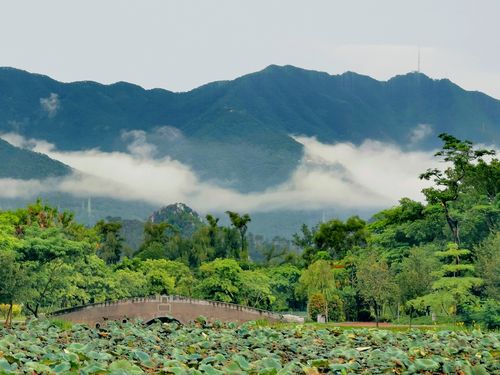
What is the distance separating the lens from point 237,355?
16.1m

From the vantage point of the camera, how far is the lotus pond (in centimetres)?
1395

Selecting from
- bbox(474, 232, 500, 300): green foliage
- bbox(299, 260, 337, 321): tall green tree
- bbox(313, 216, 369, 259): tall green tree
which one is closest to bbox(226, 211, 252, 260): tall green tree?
bbox(313, 216, 369, 259): tall green tree

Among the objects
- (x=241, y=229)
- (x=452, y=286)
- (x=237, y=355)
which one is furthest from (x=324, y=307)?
(x=237, y=355)

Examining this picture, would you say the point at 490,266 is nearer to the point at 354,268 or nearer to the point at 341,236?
the point at 354,268

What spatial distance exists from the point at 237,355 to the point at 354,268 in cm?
8025

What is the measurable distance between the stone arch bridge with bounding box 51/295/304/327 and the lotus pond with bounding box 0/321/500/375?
119 ft

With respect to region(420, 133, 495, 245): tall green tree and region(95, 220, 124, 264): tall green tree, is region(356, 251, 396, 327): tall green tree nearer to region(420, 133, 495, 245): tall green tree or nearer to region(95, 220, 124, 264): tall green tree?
region(420, 133, 495, 245): tall green tree

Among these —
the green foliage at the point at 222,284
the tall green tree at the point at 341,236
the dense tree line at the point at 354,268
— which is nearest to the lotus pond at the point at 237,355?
the dense tree line at the point at 354,268

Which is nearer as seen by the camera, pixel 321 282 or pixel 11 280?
pixel 11 280

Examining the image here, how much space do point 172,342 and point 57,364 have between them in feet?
31.2

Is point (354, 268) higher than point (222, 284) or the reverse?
higher

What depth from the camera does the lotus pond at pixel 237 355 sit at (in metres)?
13.9

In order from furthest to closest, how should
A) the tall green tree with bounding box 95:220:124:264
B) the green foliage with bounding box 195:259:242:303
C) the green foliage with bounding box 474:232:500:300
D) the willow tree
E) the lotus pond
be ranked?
1. the tall green tree with bounding box 95:220:124:264
2. the green foliage with bounding box 195:259:242:303
3. the willow tree
4. the green foliage with bounding box 474:232:500:300
5. the lotus pond

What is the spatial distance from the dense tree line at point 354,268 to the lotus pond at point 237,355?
1553 inches
